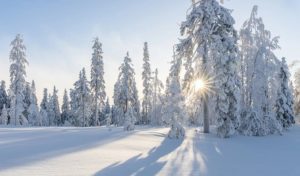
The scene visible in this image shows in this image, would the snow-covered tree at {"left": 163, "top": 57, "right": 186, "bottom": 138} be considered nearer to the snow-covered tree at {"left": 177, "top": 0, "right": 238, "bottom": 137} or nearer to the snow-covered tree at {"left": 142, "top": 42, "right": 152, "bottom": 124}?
the snow-covered tree at {"left": 177, "top": 0, "right": 238, "bottom": 137}

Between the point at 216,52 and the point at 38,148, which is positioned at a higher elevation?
the point at 216,52

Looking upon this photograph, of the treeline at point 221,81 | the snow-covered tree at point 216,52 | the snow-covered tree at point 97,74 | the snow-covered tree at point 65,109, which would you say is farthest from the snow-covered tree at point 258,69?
the snow-covered tree at point 65,109

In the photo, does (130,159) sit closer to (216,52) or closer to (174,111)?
(174,111)

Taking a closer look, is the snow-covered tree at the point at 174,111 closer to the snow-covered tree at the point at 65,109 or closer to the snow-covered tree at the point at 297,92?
the snow-covered tree at the point at 297,92

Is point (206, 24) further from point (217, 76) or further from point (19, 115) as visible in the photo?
point (19, 115)

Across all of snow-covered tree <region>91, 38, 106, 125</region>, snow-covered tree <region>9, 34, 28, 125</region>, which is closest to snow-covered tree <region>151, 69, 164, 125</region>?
snow-covered tree <region>91, 38, 106, 125</region>

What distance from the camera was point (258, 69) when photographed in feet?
139

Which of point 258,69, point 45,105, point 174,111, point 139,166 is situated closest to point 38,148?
point 139,166

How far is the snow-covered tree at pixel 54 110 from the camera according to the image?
102 m

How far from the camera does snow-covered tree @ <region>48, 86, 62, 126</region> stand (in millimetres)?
101938

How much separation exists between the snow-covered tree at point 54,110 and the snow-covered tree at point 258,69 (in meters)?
Result: 66.3

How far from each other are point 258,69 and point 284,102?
640cm

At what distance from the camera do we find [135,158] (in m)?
18.0

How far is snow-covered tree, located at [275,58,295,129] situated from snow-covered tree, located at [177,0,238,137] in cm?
1352
